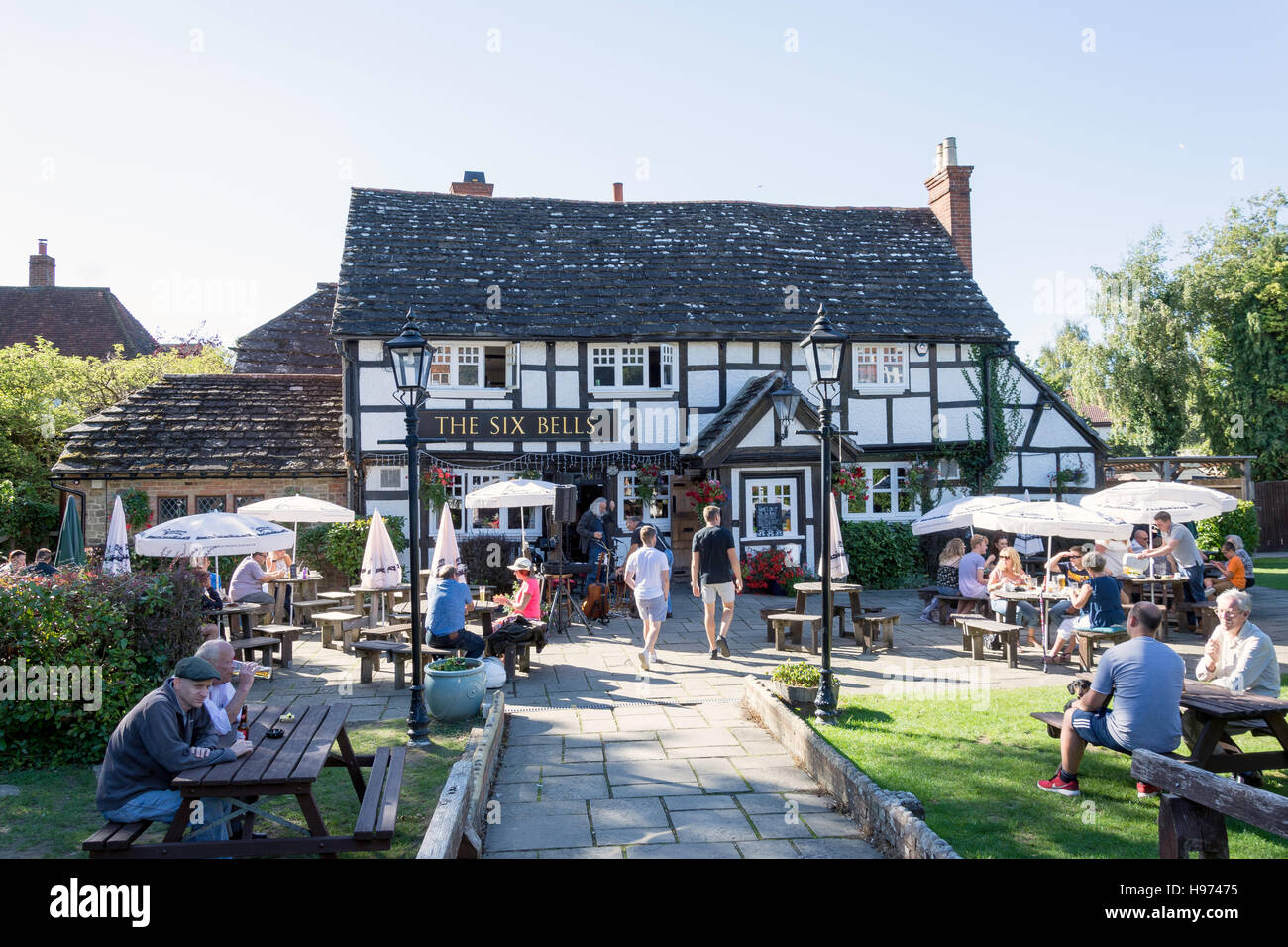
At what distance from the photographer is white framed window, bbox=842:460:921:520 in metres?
18.1

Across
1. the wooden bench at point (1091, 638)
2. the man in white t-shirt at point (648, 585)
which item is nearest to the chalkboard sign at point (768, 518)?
the man in white t-shirt at point (648, 585)

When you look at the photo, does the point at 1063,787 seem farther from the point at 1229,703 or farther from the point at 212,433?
the point at 212,433

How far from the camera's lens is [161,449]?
1727 cm

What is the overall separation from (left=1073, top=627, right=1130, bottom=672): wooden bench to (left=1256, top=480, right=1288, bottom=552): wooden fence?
1983cm

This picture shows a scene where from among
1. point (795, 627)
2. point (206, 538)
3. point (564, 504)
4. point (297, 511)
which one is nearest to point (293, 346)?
point (297, 511)

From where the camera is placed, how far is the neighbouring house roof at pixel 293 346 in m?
23.9

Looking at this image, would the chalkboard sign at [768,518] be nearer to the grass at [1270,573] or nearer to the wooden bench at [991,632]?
the wooden bench at [991,632]

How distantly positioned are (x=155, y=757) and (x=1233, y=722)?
6.56 meters

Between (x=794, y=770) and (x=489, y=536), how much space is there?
11.2 metres

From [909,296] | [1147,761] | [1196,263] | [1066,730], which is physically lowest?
[1066,730]

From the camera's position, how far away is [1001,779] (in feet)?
19.4

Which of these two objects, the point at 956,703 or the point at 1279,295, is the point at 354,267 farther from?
the point at 1279,295

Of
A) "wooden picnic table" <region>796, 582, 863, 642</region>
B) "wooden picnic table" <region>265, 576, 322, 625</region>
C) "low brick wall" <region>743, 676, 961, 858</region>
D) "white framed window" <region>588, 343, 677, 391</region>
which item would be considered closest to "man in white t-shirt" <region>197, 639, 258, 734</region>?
"low brick wall" <region>743, 676, 961, 858</region>

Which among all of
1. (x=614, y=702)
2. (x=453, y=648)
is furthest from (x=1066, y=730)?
(x=453, y=648)
